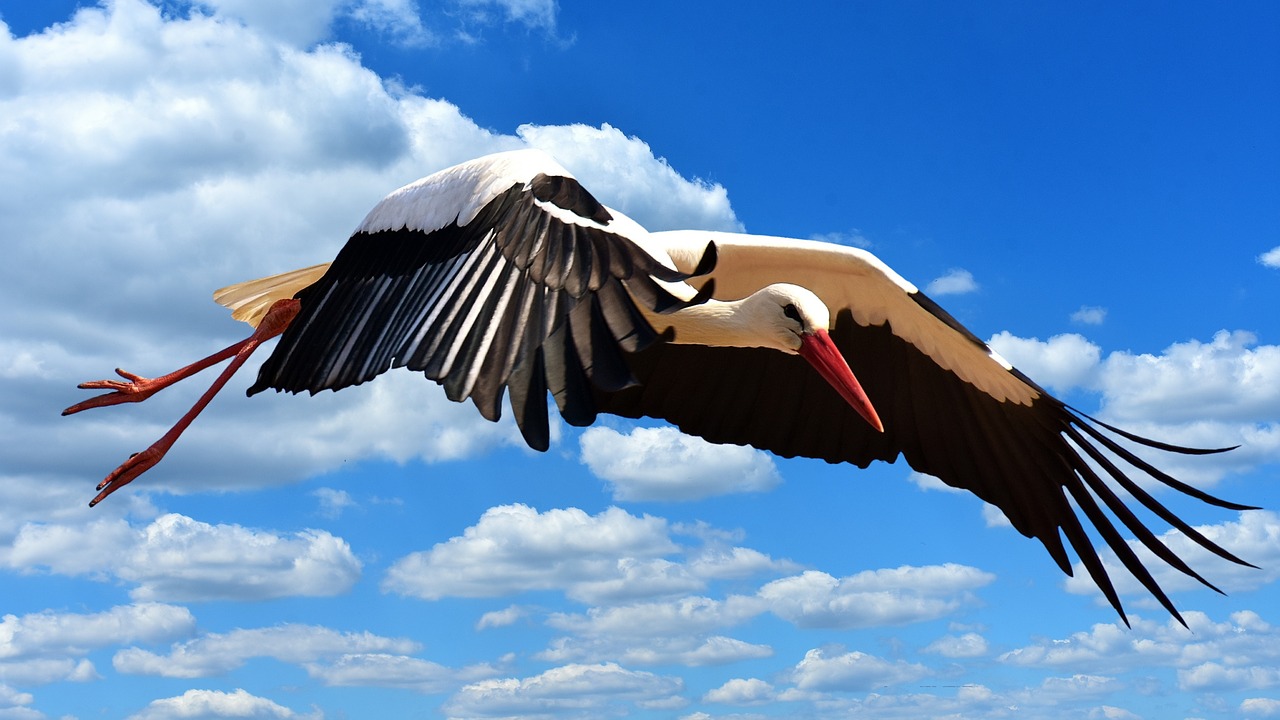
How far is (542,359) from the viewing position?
14.8 ft

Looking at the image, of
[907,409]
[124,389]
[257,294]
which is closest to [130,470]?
[124,389]

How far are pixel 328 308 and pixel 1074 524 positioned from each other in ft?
16.8

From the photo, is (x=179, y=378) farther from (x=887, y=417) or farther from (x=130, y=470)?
(x=887, y=417)

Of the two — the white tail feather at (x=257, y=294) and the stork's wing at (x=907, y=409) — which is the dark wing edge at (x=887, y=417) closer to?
the stork's wing at (x=907, y=409)

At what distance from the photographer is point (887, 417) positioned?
8.27 m

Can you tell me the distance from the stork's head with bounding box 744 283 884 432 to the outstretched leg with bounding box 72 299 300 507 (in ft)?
11.2

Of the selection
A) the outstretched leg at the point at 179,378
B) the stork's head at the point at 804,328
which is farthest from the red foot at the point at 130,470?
the stork's head at the point at 804,328

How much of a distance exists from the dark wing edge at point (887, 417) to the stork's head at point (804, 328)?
5.28ft

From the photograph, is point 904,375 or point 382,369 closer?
point 382,369

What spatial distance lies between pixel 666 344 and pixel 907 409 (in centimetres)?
180

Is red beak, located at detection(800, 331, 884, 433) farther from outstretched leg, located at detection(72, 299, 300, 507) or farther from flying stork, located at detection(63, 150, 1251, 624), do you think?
outstretched leg, located at detection(72, 299, 300, 507)

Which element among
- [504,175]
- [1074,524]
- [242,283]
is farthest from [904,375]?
[242,283]

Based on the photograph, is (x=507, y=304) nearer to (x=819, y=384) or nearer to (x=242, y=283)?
(x=819, y=384)

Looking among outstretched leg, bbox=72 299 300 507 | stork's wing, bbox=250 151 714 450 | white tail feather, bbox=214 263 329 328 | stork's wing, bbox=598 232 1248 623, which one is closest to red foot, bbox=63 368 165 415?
outstretched leg, bbox=72 299 300 507
